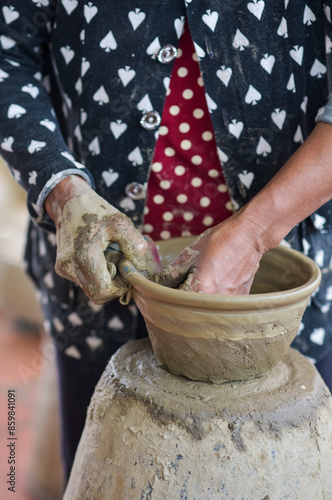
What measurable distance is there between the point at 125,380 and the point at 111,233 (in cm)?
27

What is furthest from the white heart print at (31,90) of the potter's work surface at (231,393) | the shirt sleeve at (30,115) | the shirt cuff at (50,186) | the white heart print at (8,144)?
the potter's work surface at (231,393)

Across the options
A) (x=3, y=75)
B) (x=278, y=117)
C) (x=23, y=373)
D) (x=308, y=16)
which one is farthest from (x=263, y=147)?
(x=23, y=373)

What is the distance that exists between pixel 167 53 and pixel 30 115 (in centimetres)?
33

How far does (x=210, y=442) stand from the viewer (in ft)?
2.57

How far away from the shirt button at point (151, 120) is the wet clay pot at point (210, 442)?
520 millimetres

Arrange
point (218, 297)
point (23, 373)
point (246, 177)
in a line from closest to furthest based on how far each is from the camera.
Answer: point (218, 297), point (246, 177), point (23, 373)

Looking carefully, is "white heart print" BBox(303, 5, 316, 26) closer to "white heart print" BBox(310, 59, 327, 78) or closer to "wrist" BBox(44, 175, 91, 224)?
"white heart print" BBox(310, 59, 327, 78)

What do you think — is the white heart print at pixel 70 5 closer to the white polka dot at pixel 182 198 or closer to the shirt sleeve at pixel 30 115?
the shirt sleeve at pixel 30 115

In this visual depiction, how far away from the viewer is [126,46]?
104 centimetres

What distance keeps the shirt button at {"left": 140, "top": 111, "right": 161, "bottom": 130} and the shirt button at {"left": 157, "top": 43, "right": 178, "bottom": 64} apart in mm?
109

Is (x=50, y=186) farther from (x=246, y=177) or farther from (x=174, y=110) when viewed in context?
(x=246, y=177)

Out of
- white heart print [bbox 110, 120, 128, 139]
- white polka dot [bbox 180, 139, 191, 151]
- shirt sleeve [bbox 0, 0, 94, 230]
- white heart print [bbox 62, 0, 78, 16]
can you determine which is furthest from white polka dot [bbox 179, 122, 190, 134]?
white heart print [bbox 62, 0, 78, 16]

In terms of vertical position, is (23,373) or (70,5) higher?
(70,5)

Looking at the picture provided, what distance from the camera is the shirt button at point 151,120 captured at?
1.05m
